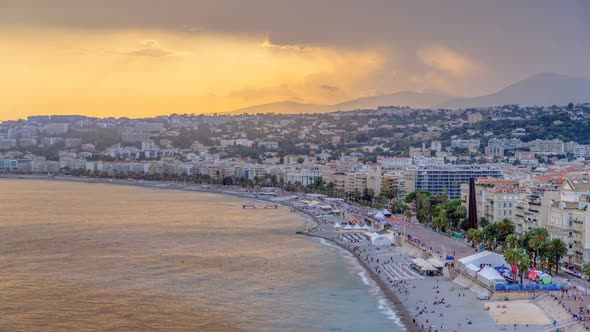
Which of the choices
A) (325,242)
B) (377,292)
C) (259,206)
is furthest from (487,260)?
(259,206)

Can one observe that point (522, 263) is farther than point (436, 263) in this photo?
No

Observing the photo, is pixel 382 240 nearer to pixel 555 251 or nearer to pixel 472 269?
pixel 472 269

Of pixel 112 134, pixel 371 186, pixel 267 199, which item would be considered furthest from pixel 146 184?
pixel 112 134

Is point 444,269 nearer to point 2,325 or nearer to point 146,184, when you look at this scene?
point 2,325

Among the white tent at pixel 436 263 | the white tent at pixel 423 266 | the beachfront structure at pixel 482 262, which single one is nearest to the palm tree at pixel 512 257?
the beachfront structure at pixel 482 262

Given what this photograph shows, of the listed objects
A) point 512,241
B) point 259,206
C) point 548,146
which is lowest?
point 259,206
